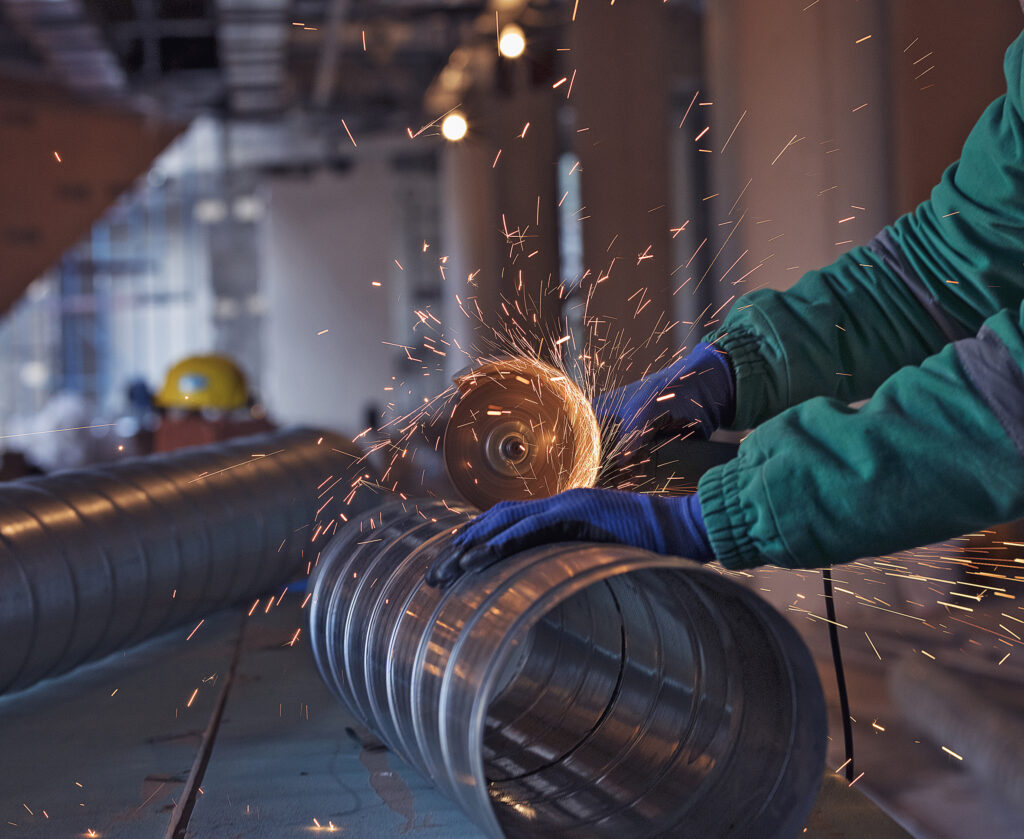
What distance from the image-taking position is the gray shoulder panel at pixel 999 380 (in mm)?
1151

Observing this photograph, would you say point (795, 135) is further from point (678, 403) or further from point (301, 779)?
point (301, 779)

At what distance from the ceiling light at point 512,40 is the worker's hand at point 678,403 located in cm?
621

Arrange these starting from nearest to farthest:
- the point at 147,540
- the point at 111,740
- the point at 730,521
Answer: the point at 730,521 < the point at 111,740 < the point at 147,540

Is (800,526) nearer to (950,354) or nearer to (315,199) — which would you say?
(950,354)

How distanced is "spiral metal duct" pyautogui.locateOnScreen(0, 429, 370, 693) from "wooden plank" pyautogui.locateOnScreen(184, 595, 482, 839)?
36 cm

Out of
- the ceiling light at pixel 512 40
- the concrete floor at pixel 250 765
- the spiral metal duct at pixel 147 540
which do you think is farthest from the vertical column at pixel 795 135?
the ceiling light at pixel 512 40

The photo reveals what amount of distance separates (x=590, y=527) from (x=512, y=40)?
6831mm

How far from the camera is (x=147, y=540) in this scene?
246cm

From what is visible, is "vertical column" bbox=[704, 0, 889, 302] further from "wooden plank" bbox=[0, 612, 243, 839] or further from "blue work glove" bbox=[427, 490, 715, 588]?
"wooden plank" bbox=[0, 612, 243, 839]

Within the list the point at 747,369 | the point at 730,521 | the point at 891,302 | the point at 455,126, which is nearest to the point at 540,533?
the point at 730,521

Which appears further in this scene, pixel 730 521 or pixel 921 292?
pixel 921 292

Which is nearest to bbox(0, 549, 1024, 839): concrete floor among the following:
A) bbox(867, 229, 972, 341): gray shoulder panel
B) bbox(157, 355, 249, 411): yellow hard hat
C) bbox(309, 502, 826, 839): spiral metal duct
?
bbox(309, 502, 826, 839): spiral metal duct

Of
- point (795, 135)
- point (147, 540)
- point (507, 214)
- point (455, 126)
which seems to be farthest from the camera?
point (507, 214)

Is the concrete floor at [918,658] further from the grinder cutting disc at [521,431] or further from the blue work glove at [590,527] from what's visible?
the grinder cutting disc at [521,431]
